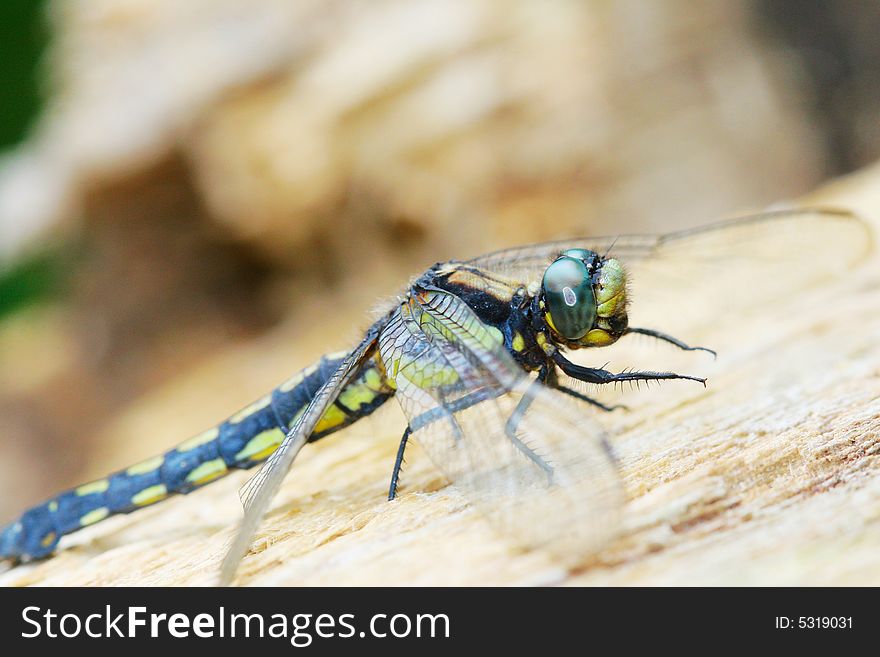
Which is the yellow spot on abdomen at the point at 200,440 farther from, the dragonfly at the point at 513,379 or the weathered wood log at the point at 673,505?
the weathered wood log at the point at 673,505

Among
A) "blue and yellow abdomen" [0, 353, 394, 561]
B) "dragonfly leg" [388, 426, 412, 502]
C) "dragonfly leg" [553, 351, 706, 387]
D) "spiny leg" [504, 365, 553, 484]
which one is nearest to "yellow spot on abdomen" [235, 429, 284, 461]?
"blue and yellow abdomen" [0, 353, 394, 561]

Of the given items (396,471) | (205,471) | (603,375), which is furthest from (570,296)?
(205,471)

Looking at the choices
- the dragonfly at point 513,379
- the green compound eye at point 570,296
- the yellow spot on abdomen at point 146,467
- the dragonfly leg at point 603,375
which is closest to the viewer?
the dragonfly at point 513,379

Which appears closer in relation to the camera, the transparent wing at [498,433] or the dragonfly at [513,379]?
the transparent wing at [498,433]

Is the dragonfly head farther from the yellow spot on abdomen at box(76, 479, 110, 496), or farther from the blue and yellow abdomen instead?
the yellow spot on abdomen at box(76, 479, 110, 496)

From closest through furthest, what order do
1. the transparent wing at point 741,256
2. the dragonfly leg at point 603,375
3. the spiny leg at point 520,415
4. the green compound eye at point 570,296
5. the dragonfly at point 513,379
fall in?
1. the dragonfly at point 513,379
2. the spiny leg at point 520,415
3. the dragonfly leg at point 603,375
4. the green compound eye at point 570,296
5. the transparent wing at point 741,256

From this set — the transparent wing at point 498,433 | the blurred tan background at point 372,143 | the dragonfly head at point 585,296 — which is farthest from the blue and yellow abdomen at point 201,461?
the blurred tan background at point 372,143
